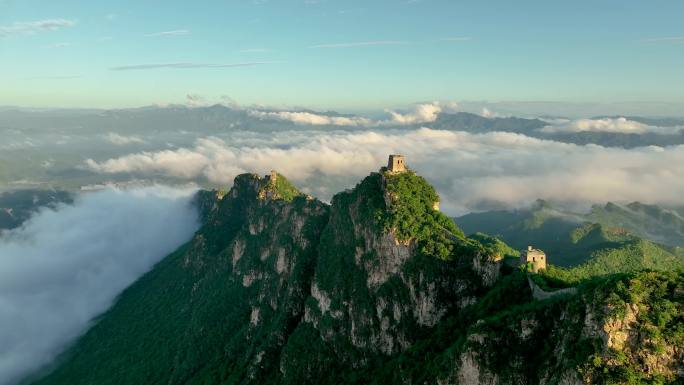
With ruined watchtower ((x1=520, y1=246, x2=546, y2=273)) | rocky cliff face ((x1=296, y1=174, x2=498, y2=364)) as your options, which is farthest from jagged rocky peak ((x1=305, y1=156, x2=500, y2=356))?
ruined watchtower ((x1=520, y1=246, x2=546, y2=273))

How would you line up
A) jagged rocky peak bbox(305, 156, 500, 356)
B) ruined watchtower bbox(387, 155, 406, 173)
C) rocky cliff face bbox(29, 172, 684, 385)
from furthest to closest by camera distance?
ruined watchtower bbox(387, 155, 406, 173)
jagged rocky peak bbox(305, 156, 500, 356)
rocky cliff face bbox(29, 172, 684, 385)

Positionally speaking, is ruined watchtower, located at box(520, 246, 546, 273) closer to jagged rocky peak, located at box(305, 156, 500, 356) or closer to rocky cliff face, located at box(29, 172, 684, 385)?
rocky cliff face, located at box(29, 172, 684, 385)

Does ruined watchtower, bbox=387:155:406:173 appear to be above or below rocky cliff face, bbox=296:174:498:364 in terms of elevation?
above

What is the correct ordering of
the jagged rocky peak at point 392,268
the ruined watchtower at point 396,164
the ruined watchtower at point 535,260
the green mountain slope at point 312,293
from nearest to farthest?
the ruined watchtower at point 535,260, the jagged rocky peak at point 392,268, the green mountain slope at point 312,293, the ruined watchtower at point 396,164

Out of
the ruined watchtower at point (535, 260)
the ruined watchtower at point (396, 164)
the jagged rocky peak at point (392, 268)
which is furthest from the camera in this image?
the ruined watchtower at point (396, 164)

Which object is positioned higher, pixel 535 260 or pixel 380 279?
pixel 535 260

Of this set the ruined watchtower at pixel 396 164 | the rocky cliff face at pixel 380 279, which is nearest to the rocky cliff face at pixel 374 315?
the rocky cliff face at pixel 380 279

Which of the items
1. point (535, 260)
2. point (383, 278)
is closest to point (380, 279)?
point (383, 278)

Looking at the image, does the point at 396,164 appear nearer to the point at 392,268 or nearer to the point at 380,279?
the point at 392,268

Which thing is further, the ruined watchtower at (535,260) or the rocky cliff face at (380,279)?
the rocky cliff face at (380,279)

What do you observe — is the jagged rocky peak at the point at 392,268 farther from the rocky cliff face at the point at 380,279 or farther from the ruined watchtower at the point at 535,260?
the ruined watchtower at the point at 535,260

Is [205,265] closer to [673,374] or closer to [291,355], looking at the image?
[291,355]

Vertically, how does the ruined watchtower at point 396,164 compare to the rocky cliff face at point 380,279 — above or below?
above
